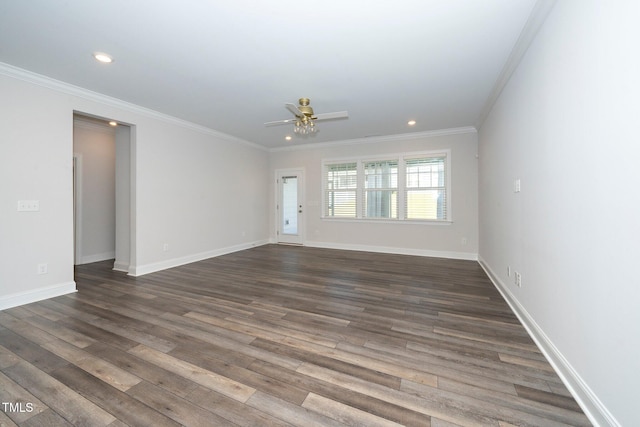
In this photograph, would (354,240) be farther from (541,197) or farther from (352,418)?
(352,418)

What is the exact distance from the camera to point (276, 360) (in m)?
1.89

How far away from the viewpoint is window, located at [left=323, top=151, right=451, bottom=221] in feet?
17.9

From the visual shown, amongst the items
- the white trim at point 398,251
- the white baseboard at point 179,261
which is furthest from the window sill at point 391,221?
the white baseboard at point 179,261

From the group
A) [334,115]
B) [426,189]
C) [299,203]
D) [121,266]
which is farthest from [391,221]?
[121,266]

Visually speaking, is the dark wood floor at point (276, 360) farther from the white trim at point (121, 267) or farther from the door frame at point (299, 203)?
the door frame at point (299, 203)

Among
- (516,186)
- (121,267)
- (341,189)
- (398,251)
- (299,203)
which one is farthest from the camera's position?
(299,203)

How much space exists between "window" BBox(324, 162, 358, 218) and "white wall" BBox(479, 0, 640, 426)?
392 cm

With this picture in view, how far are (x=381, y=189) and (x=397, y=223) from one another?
0.87 metres

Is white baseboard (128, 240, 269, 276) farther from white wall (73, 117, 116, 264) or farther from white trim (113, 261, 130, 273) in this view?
white wall (73, 117, 116, 264)

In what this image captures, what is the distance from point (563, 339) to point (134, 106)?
5.62 m

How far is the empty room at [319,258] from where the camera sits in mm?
1395

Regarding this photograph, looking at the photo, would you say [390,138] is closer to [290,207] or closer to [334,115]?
[334,115]

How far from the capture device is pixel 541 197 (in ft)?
6.72

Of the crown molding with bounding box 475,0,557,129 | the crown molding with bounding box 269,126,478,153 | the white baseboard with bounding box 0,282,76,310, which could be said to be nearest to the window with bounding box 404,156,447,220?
the crown molding with bounding box 269,126,478,153
